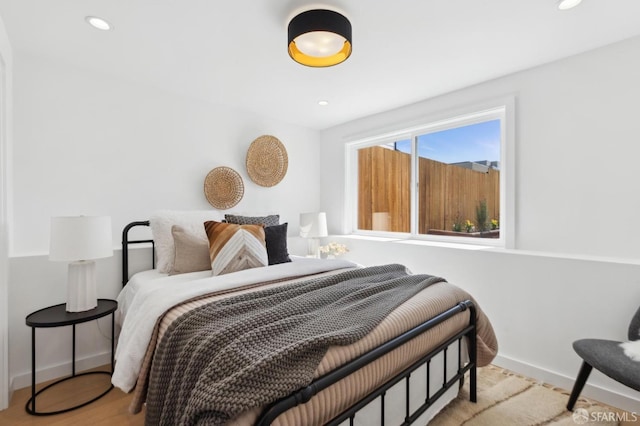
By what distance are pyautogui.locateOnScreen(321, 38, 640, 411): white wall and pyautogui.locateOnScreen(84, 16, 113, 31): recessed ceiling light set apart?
2794 mm

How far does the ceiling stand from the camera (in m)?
1.68

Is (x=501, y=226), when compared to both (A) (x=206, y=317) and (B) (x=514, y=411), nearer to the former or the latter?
(B) (x=514, y=411)

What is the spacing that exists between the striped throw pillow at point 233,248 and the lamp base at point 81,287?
Result: 75cm

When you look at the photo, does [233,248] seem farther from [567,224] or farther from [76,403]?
[567,224]

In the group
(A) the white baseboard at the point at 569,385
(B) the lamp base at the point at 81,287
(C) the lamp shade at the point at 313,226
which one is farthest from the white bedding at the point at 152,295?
(A) the white baseboard at the point at 569,385

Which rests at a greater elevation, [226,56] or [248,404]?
[226,56]

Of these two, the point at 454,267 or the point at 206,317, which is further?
the point at 454,267

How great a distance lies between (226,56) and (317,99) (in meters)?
1.05

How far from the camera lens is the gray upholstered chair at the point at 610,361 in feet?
4.73

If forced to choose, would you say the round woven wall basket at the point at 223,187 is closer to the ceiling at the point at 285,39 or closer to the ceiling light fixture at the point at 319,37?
the ceiling at the point at 285,39

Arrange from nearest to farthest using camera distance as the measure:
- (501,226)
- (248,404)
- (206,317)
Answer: (248,404) < (206,317) < (501,226)

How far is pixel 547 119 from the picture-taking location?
2305mm

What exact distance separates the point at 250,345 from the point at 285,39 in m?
1.86

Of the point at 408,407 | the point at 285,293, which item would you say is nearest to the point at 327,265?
the point at 285,293
